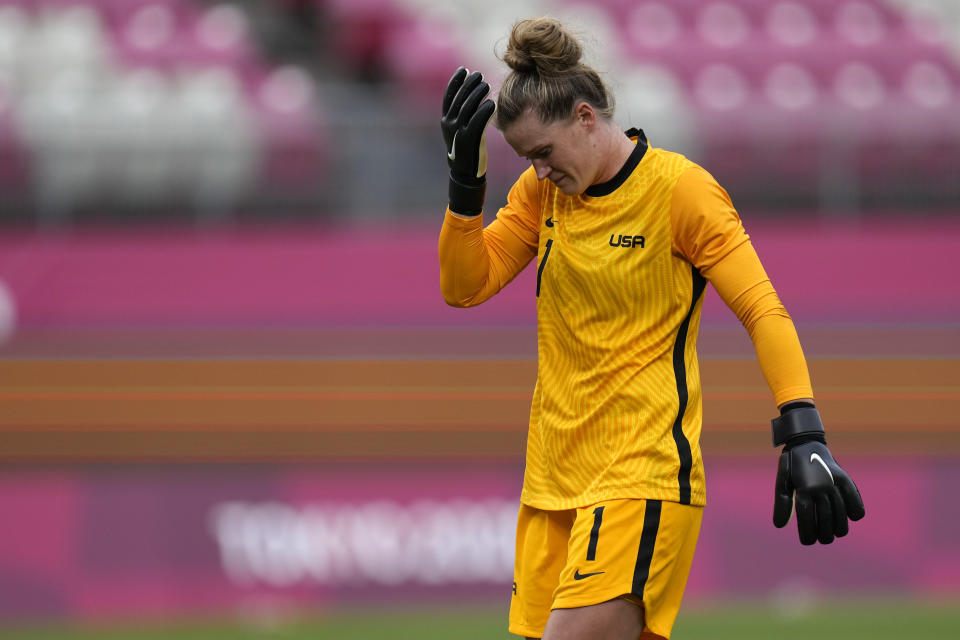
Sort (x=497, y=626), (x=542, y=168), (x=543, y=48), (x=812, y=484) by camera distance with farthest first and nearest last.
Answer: (x=497, y=626)
(x=542, y=168)
(x=543, y=48)
(x=812, y=484)

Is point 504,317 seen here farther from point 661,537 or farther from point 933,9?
point 933,9

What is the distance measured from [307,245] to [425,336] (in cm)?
96

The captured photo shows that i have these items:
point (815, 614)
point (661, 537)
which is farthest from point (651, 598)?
point (815, 614)

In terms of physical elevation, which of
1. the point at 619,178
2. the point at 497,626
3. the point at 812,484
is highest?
the point at 619,178

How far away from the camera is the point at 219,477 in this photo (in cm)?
776

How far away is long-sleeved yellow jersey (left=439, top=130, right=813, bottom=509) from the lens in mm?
3318

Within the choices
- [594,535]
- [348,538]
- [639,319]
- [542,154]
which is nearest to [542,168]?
[542,154]

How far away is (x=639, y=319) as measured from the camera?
11.2ft

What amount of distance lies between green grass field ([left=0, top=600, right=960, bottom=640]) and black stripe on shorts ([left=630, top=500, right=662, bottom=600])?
3585mm

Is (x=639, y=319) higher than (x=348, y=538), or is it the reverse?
(x=639, y=319)

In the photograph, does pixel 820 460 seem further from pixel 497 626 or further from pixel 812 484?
pixel 497 626

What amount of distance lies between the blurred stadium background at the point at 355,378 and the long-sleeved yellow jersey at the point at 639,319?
3.66 metres

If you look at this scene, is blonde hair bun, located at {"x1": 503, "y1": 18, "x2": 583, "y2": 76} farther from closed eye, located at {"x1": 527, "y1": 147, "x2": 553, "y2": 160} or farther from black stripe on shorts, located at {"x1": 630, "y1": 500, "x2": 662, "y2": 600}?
black stripe on shorts, located at {"x1": 630, "y1": 500, "x2": 662, "y2": 600}

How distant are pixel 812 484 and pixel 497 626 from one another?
13.9 feet
